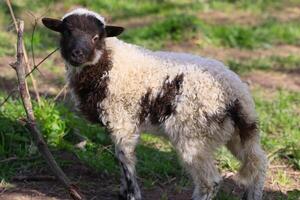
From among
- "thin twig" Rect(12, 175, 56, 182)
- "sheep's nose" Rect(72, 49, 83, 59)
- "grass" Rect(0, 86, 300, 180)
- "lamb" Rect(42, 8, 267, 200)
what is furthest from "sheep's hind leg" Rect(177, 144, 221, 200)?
"thin twig" Rect(12, 175, 56, 182)

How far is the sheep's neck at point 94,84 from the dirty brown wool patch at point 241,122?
972mm

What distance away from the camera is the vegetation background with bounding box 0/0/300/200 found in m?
5.66

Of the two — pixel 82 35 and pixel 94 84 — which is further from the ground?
pixel 82 35

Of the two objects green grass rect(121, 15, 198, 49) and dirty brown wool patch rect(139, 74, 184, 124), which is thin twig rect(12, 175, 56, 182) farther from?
green grass rect(121, 15, 198, 49)

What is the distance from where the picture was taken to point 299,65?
952 cm

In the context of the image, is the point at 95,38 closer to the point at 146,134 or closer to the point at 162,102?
the point at 162,102

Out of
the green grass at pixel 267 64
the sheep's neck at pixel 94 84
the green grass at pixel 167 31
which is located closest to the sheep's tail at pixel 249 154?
the sheep's neck at pixel 94 84

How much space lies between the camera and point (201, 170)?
4953 millimetres

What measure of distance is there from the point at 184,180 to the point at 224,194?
0.47 metres

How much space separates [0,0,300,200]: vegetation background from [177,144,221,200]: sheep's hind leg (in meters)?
0.48

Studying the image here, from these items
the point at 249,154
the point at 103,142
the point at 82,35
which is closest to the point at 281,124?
the point at 103,142

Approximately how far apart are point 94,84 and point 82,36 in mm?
379

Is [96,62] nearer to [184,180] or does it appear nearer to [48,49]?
[184,180]

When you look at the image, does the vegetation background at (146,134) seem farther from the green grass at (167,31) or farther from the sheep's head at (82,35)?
the sheep's head at (82,35)
